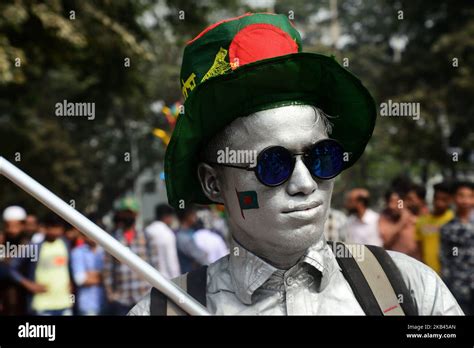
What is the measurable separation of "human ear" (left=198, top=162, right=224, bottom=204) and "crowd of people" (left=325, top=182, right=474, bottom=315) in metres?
3.65

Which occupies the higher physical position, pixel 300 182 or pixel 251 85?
pixel 251 85

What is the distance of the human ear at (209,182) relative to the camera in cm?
267

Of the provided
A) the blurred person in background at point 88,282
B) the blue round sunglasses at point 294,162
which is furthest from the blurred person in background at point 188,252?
the blue round sunglasses at point 294,162

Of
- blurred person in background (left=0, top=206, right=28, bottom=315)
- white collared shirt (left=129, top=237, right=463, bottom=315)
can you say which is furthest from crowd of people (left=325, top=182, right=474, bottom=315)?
white collared shirt (left=129, top=237, right=463, bottom=315)

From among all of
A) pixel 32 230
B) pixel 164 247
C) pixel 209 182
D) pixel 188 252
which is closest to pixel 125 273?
pixel 164 247

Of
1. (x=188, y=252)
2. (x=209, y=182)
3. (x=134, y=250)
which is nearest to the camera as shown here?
(x=209, y=182)

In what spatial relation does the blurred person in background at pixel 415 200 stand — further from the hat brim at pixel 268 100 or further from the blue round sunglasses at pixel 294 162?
the blue round sunglasses at pixel 294 162

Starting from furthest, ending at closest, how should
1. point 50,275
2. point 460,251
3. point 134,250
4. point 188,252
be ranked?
1. point 188,252
2. point 134,250
3. point 50,275
4. point 460,251

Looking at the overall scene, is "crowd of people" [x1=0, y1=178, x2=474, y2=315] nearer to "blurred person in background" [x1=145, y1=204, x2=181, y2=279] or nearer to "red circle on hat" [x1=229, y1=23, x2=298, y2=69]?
"blurred person in background" [x1=145, y1=204, x2=181, y2=279]

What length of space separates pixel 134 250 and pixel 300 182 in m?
5.52

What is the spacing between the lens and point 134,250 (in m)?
7.80

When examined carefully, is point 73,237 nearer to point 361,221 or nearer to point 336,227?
point 336,227

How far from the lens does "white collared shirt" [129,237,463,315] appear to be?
102 inches

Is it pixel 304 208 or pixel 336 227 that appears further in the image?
pixel 336 227
